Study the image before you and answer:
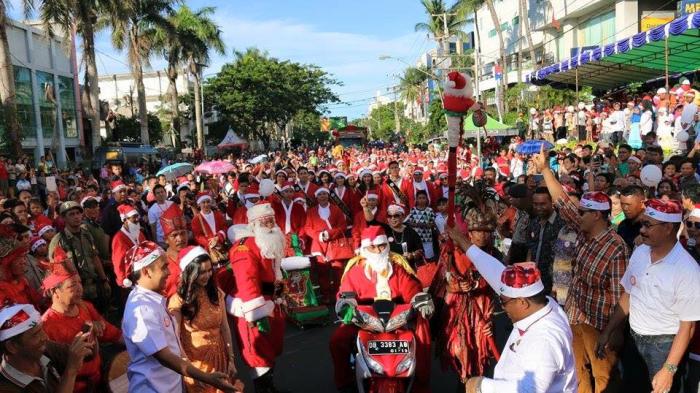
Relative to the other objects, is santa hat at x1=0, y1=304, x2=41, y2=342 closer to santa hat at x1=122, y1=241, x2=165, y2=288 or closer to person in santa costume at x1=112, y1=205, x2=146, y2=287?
santa hat at x1=122, y1=241, x2=165, y2=288

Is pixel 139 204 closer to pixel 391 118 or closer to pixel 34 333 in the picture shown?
pixel 34 333

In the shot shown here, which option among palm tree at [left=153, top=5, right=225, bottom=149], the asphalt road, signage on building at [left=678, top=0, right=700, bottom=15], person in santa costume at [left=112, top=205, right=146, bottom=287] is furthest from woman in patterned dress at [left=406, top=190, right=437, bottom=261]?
palm tree at [left=153, top=5, right=225, bottom=149]

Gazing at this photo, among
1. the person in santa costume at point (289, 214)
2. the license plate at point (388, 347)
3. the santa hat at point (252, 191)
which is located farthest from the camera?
the santa hat at point (252, 191)

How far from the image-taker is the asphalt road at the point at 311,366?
580cm

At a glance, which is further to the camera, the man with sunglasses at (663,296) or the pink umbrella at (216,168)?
the pink umbrella at (216,168)

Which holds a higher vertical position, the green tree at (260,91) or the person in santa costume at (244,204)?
the green tree at (260,91)

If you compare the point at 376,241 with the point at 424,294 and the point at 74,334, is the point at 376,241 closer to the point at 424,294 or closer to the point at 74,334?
the point at 424,294

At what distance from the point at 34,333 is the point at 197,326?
135cm

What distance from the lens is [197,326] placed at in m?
4.26

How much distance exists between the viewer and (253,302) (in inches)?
196

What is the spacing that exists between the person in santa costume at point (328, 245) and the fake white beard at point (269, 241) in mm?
3604

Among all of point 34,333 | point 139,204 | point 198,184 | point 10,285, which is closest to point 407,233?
point 10,285

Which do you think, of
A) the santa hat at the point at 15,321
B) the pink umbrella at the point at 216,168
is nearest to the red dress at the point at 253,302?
the santa hat at the point at 15,321

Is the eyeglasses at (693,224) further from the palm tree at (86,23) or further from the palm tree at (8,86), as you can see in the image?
the palm tree at (86,23)
